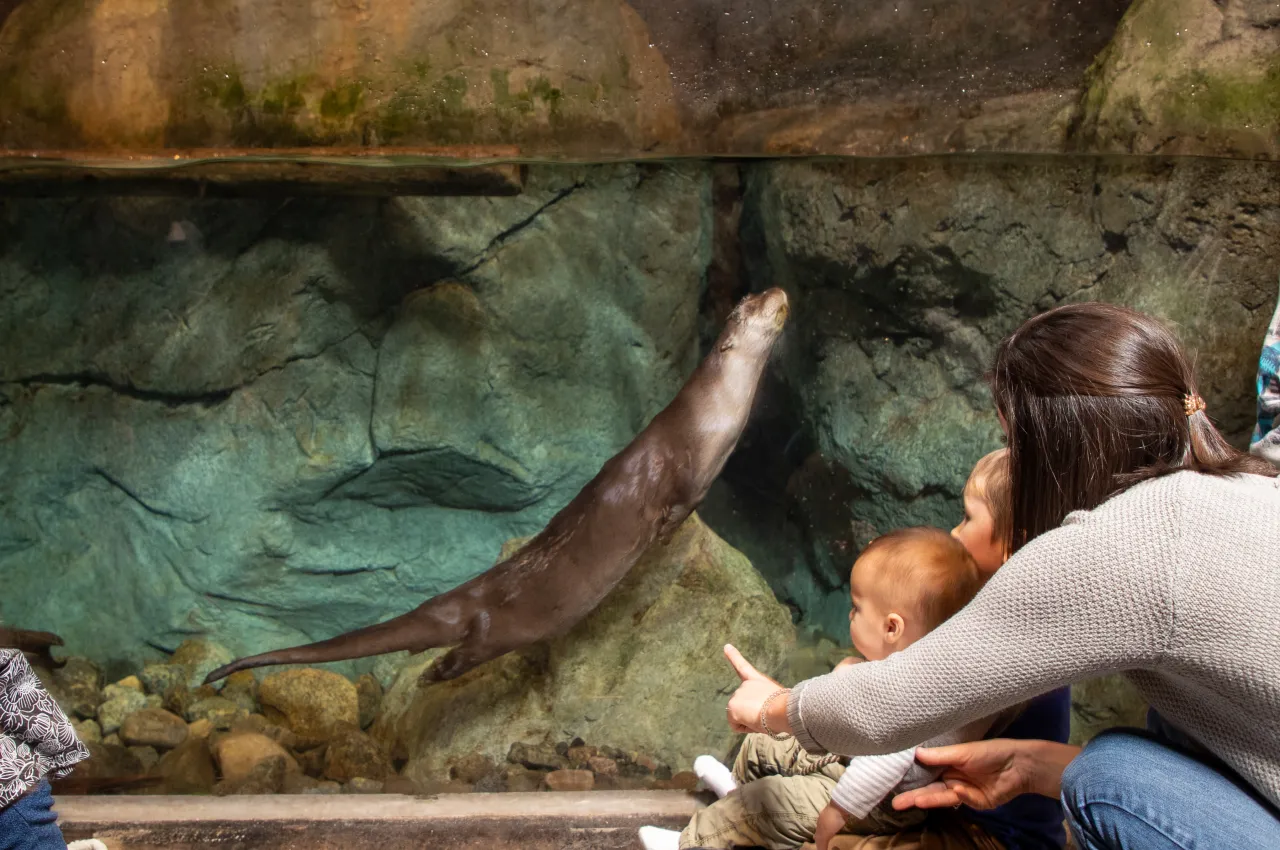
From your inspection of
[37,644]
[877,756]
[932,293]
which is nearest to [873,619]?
[877,756]

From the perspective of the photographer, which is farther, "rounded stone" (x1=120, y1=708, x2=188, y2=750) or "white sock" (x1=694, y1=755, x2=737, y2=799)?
"rounded stone" (x1=120, y1=708, x2=188, y2=750)

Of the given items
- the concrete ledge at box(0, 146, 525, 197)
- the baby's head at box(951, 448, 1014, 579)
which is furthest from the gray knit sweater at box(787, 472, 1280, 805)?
the concrete ledge at box(0, 146, 525, 197)

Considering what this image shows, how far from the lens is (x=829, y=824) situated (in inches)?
71.4

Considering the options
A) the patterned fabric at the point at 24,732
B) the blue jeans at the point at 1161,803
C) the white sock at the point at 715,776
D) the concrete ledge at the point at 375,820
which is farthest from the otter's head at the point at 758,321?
the patterned fabric at the point at 24,732

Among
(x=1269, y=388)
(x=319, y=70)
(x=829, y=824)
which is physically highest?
(x=319, y=70)

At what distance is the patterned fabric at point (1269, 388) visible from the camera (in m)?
2.10

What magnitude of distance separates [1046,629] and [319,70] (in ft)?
9.63

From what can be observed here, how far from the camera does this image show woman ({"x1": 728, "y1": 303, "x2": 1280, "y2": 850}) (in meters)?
1.23

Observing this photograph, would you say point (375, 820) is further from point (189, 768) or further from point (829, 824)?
point (829, 824)

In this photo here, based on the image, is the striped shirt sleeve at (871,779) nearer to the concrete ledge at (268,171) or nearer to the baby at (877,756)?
the baby at (877,756)

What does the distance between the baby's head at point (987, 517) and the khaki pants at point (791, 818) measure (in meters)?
0.55

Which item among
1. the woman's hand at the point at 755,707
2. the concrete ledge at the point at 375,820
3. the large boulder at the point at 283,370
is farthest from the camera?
the large boulder at the point at 283,370

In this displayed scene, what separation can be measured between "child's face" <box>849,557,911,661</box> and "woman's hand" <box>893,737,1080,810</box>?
251 millimetres

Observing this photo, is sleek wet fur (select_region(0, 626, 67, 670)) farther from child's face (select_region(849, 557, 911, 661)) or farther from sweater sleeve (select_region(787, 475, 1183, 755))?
sweater sleeve (select_region(787, 475, 1183, 755))
